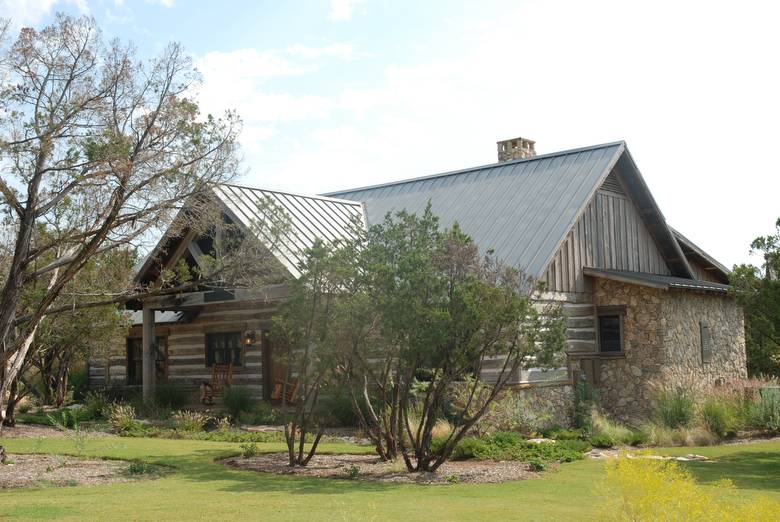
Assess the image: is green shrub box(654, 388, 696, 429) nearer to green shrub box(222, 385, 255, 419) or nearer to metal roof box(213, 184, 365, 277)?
metal roof box(213, 184, 365, 277)

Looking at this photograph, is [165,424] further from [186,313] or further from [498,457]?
[498,457]

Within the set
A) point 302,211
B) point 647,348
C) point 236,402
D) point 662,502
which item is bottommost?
Answer: point 236,402

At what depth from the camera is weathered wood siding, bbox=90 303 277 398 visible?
2278 cm

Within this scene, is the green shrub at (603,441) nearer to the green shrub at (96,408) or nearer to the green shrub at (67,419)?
the green shrub at (67,419)

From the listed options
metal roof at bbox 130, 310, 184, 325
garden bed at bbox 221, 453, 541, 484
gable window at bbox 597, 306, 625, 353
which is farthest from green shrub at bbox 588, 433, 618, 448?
metal roof at bbox 130, 310, 184, 325

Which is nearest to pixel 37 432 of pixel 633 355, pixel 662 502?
pixel 633 355

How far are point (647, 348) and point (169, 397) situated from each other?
12.4m

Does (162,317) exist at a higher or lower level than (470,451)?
higher

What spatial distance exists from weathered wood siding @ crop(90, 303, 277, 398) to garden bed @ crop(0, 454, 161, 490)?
8.64m

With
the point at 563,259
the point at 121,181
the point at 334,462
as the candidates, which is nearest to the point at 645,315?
the point at 563,259

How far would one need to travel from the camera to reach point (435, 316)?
39.4 feet

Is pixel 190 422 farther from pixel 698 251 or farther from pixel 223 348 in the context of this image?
pixel 698 251

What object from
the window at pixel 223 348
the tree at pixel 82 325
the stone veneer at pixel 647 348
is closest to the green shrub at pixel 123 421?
the tree at pixel 82 325

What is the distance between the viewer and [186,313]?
24.7m
